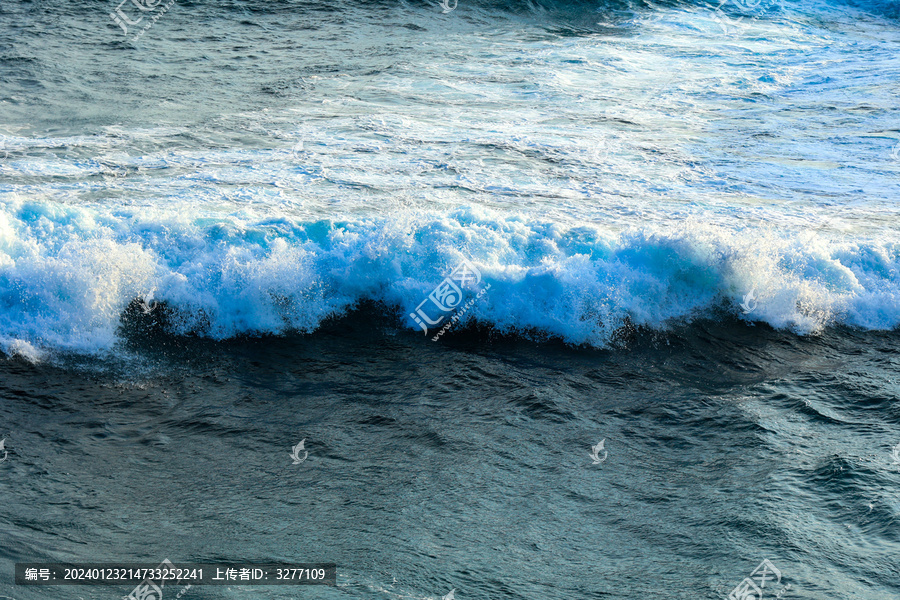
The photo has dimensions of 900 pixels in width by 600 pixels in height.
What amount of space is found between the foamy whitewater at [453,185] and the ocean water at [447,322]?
0.05m

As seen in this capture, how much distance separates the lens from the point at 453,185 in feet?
34.0

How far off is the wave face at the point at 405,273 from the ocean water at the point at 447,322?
0.04 metres

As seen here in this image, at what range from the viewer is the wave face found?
7637 millimetres

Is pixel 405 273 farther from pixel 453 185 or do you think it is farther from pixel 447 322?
pixel 453 185

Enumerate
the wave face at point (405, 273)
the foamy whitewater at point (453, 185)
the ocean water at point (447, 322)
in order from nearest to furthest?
the ocean water at point (447, 322), the wave face at point (405, 273), the foamy whitewater at point (453, 185)

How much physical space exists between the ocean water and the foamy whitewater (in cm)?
5

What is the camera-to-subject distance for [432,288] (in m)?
8.13

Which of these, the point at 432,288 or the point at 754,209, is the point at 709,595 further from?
the point at 754,209

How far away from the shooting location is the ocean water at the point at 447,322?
488 centimetres

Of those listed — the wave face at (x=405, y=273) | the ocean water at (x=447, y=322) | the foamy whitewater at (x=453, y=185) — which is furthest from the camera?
the foamy whitewater at (x=453, y=185)

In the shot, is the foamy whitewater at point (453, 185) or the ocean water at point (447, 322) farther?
the foamy whitewater at point (453, 185)

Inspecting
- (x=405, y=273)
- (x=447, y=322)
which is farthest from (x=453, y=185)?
(x=447, y=322)

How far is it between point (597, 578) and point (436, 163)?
7.55m

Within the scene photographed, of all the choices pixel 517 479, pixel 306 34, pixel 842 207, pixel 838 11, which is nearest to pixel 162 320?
pixel 517 479
